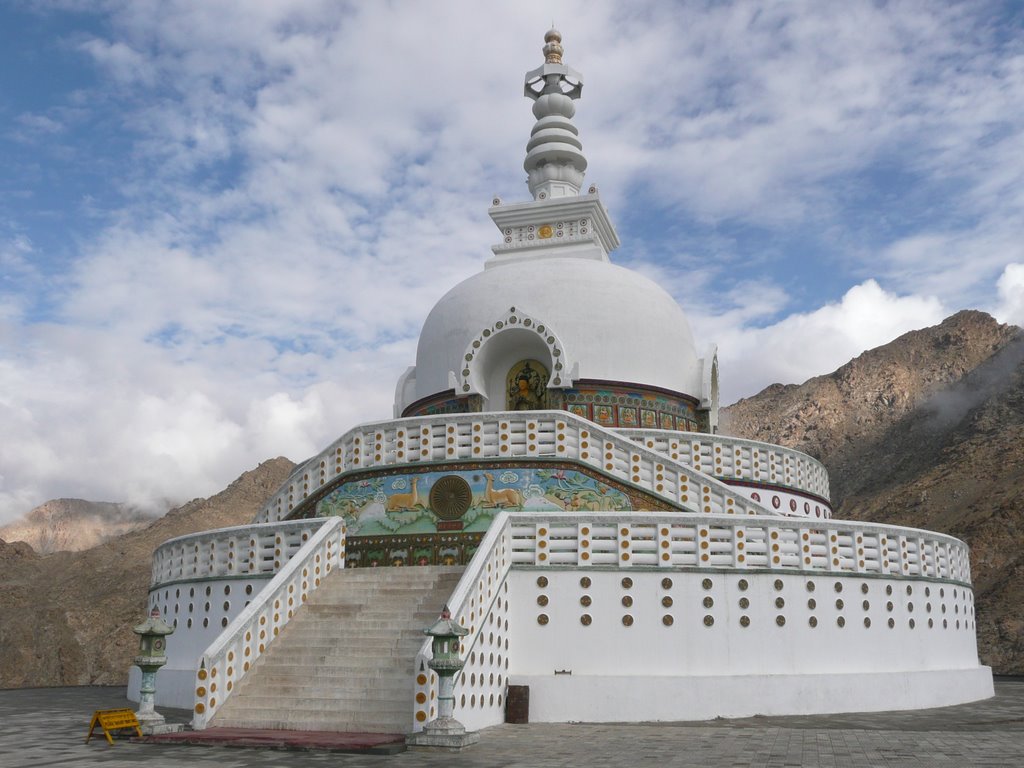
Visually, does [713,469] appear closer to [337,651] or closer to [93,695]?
[337,651]

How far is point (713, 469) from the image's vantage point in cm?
1845

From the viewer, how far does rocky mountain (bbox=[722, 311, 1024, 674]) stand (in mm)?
42406

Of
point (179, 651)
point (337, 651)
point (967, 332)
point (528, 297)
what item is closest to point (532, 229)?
point (528, 297)

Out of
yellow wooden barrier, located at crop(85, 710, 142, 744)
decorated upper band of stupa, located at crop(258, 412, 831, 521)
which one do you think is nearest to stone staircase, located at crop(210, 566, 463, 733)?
yellow wooden barrier, located at crop(85, 710, 142, 744)

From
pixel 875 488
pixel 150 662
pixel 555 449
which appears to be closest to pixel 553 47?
pixel 555 449

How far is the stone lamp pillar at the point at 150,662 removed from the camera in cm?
1041

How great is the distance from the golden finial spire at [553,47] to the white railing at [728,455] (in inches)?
567

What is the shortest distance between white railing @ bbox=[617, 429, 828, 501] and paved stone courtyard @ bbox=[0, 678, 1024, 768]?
20.4 feet

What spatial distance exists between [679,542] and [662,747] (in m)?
3.80

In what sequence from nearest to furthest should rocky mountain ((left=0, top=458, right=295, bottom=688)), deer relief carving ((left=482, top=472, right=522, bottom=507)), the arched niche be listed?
deer relief carving ((left=482, top=472, right=522, bottom=507))
the arched niche
rocky mountain ((left=0, top=458, right=295, bottom=688))

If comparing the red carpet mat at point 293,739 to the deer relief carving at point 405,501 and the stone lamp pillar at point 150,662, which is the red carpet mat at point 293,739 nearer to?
the stone lamp pillar at point 150,662

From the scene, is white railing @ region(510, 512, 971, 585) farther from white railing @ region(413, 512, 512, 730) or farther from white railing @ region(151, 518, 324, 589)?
white railing @ region(151, 518, 324, 589)

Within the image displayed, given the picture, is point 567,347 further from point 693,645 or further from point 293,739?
point 293,739

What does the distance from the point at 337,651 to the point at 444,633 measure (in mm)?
2273
